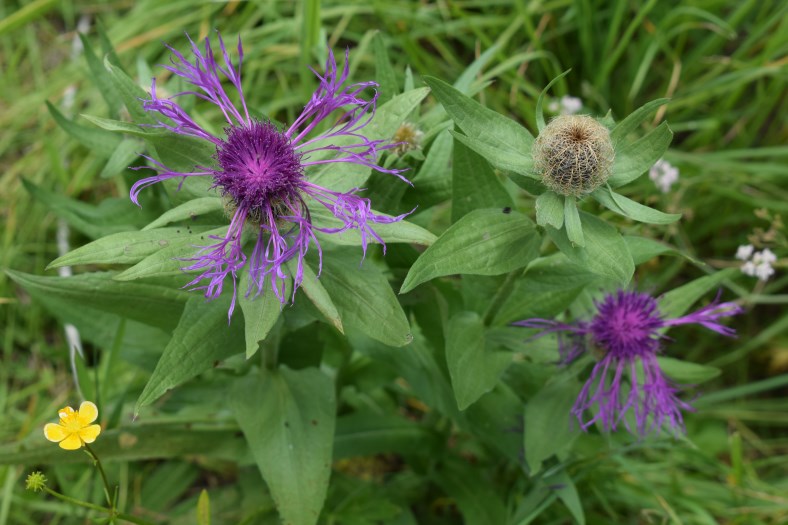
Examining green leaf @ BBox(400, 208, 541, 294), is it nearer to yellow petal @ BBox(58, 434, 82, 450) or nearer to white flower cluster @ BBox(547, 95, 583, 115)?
yellow petal @ BBox(58, 434, 82, 450)

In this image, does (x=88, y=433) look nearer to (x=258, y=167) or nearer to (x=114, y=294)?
(x=114, y=294)

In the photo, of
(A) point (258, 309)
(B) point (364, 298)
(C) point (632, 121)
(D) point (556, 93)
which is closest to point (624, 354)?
Answer: (C) point (632, 121)

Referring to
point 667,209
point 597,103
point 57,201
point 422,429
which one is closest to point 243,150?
point 57,201

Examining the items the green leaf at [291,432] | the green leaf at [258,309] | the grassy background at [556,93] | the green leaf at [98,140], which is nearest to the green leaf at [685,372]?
the grassy background at [556,93]

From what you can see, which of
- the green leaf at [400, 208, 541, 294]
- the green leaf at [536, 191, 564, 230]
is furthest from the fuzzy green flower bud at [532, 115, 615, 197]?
the green leaf at [400, 208, 541, 294]

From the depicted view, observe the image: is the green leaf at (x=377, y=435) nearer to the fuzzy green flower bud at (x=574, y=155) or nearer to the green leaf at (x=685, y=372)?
the green leaf at (x=685, y=372)

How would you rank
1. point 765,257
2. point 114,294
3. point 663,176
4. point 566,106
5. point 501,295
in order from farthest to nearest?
point 566,106 < point 663,176 < point 765,257 < point 501,295 < point 114,294
